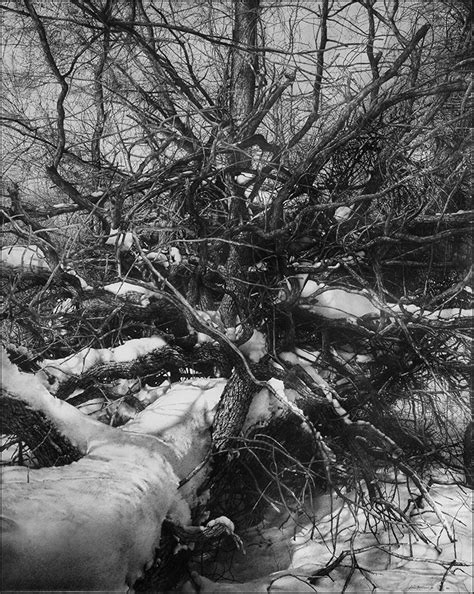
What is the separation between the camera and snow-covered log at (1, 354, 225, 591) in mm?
2371

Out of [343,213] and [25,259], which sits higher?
[343,213]

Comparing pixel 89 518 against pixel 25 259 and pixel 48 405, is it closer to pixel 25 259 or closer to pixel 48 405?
pixel 48 405

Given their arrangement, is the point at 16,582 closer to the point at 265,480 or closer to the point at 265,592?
the point at 265,592

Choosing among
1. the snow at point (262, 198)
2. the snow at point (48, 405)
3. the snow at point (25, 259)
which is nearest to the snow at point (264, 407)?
the snow at point (48, 405)

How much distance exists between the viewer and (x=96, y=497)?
275 centimetres

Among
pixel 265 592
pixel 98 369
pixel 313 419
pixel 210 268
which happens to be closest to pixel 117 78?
pixel 210 268

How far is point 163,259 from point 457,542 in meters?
3.25

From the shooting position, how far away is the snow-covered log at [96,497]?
237cm

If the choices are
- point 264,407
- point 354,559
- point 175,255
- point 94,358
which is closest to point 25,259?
point 94,358

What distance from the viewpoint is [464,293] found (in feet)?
14.9

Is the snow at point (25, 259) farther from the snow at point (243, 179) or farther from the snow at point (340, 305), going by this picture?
the snow at point (340, 305)

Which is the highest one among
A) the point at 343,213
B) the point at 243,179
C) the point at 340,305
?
the point at 243,179

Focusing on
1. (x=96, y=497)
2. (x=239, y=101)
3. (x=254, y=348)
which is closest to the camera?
(x=96, y=497)

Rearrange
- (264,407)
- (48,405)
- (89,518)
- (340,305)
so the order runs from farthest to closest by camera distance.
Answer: (340,305)
(264,407)
(48,405)
(89,518)
